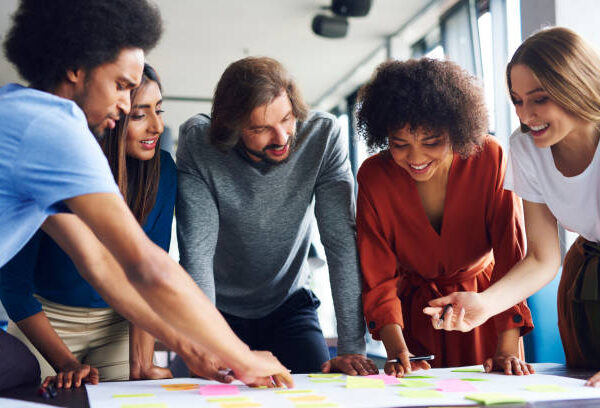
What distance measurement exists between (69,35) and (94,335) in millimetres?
862

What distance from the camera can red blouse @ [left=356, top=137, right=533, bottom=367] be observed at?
1.62 m

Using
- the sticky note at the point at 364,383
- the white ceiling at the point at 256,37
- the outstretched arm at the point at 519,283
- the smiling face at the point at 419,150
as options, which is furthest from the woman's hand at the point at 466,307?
the white ceiling at the point at 256,37

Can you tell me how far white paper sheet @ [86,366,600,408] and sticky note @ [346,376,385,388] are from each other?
Answer: 0.02 metres

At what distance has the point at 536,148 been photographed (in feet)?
5.14

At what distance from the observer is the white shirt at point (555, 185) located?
1.47 meters

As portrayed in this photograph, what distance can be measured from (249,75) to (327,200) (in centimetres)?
41

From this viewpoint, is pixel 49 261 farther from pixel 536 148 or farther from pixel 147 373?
pixel 536 148

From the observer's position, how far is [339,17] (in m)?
5.00

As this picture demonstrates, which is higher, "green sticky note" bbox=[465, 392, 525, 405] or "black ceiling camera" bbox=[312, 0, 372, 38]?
"black ceiling camera" bbox=[312, 0, 372, 38]

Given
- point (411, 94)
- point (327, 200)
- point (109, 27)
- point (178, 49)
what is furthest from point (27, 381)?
point (178, 49)

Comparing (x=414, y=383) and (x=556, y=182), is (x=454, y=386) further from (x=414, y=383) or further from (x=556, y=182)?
(x=556, y=182)

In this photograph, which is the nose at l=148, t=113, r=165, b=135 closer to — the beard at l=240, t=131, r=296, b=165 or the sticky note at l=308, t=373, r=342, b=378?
the beard at l=240, t=131, r=296, b=165

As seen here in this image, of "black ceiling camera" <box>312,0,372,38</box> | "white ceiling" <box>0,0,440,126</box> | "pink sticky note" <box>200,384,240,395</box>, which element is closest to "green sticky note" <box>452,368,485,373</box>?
"pink sticky note" <box>200,384,240,395</box>

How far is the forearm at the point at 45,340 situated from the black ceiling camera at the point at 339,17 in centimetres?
385
